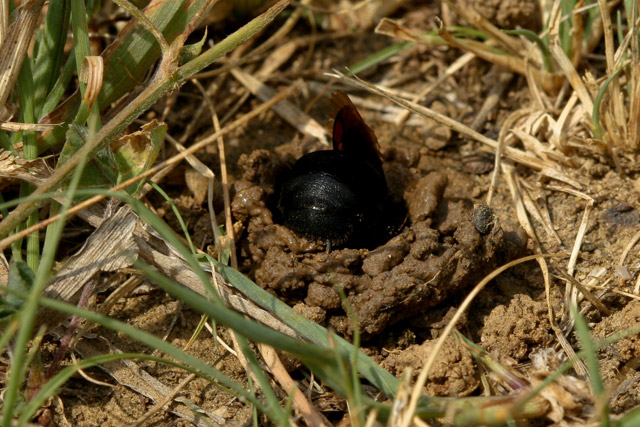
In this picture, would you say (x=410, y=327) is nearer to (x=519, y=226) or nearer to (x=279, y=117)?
(x=519, y=226)

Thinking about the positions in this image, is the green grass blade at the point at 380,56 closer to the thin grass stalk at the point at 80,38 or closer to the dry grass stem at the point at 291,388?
the thin grass stalk at the point at 80,38

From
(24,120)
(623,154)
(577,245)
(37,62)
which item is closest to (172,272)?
(24,120)

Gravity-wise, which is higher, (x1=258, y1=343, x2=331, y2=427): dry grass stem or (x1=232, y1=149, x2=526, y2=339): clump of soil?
(x1=232, y1=149, x2=526, y2=339): clump of soil

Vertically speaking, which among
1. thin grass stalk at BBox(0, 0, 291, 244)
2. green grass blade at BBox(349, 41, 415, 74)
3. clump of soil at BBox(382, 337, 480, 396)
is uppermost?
thin grass stalk at BBox(0, 0, 291, 244)

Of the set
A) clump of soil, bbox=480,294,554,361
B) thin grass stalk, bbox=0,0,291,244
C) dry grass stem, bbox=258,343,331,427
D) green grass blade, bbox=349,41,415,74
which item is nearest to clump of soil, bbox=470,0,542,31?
green grass blade, bbox=349,41,415,74

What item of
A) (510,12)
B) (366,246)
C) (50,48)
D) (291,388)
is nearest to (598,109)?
(510,12)

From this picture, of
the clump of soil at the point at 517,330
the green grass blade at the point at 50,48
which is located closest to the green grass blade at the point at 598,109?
the clump of soil at the point at 517,330

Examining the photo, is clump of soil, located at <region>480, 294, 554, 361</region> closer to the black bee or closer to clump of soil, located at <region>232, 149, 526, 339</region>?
clump of soil, located at <region>232, 149, 526, 339</region>

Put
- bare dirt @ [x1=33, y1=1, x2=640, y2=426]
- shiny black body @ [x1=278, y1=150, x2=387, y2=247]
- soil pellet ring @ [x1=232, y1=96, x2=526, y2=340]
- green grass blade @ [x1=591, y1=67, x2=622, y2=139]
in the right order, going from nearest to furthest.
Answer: bare dirt @ [x1=33, y1=1, x2=640, y2=426]
soil pellet ring @ [x1=232, y1=96, x2=526, y2=340]
shiny black body @ [x1=278, y1=150, x2=387, y2=247]
green grass blade @ [x1=591, y1=67, x2=622, y2=139]

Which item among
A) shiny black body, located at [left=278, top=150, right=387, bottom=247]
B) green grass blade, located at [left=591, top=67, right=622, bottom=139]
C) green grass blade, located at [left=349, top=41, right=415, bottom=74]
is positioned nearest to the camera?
shiny black body, located at [left=278, top=150, right=387, bottom=247]
